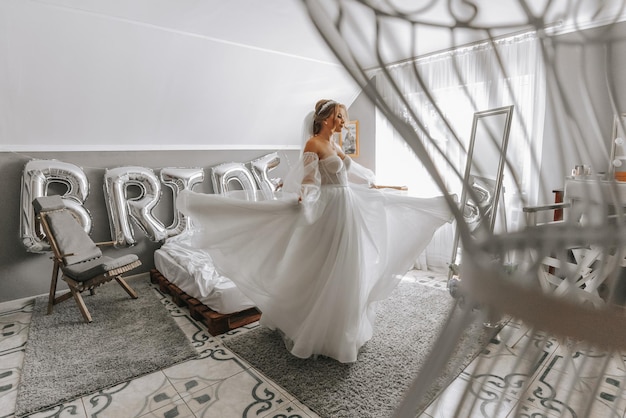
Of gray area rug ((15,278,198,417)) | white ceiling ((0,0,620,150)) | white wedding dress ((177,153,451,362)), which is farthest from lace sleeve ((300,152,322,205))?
gray area rug ((15,278,198,417))

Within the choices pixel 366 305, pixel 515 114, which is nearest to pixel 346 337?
pixel 366 305

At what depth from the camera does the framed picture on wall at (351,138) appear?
554 cm

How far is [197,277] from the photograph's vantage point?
327 centimetres

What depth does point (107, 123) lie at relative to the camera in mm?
3965

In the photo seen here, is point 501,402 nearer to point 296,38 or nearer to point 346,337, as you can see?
point 346,337

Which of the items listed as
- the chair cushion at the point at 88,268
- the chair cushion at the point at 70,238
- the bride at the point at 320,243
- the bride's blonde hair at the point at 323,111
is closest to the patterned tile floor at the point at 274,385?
the bride at the point at 320,243

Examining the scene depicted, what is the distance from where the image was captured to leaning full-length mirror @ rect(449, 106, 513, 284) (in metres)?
0.45

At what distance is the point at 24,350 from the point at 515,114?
11.8ft

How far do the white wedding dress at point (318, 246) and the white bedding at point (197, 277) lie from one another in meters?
0.40

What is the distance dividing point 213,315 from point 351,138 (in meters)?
3.51

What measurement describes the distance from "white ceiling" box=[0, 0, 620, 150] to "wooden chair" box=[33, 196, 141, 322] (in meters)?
0.78

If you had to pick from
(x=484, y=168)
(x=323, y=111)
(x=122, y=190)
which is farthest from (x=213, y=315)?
(x=484, y=168)

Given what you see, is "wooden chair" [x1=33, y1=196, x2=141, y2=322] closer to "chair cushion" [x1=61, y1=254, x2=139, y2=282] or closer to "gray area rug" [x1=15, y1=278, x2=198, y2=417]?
"chair cushion" [x1=61, y1=254, x2=139, y2=282]

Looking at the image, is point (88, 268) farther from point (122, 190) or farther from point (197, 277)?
point (122, 190)
